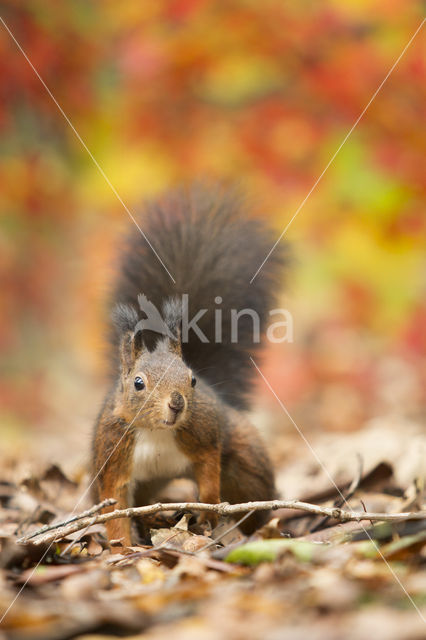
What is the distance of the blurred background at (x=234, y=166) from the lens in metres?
6.98

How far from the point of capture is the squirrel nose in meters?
2.94

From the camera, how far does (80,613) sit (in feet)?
5.54

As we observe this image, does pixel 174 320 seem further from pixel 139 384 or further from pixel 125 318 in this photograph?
pixel 139 384

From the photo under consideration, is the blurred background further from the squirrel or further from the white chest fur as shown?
the white chest fur

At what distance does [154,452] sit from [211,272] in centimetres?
102

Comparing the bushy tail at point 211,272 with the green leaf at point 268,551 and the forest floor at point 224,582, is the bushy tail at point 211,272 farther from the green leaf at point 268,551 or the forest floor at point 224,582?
the green leaf at point 268,551

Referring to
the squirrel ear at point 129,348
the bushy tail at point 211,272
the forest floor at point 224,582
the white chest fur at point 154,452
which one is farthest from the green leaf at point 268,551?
the bushy tail at point 211,272

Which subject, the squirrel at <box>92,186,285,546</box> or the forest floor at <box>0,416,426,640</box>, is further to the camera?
the squirrel at <box>92,186,285,546</box>

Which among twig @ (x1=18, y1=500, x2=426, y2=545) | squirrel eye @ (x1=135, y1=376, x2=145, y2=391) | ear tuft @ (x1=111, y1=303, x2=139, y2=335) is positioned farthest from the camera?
ear tuft @ (x1=111, y1=303, x2=139, y2=335)

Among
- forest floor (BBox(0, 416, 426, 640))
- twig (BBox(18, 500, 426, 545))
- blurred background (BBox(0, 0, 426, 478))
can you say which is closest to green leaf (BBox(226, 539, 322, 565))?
forest floor (BBox(0, 416, 426, 640))

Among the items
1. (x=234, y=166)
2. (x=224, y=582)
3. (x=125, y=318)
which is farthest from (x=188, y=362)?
(x=234, y=166)

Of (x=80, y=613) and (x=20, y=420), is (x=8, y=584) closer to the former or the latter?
(x=80, y=613)

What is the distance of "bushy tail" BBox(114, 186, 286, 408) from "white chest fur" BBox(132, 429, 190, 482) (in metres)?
0.60

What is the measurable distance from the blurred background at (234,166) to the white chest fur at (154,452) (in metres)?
2.48
